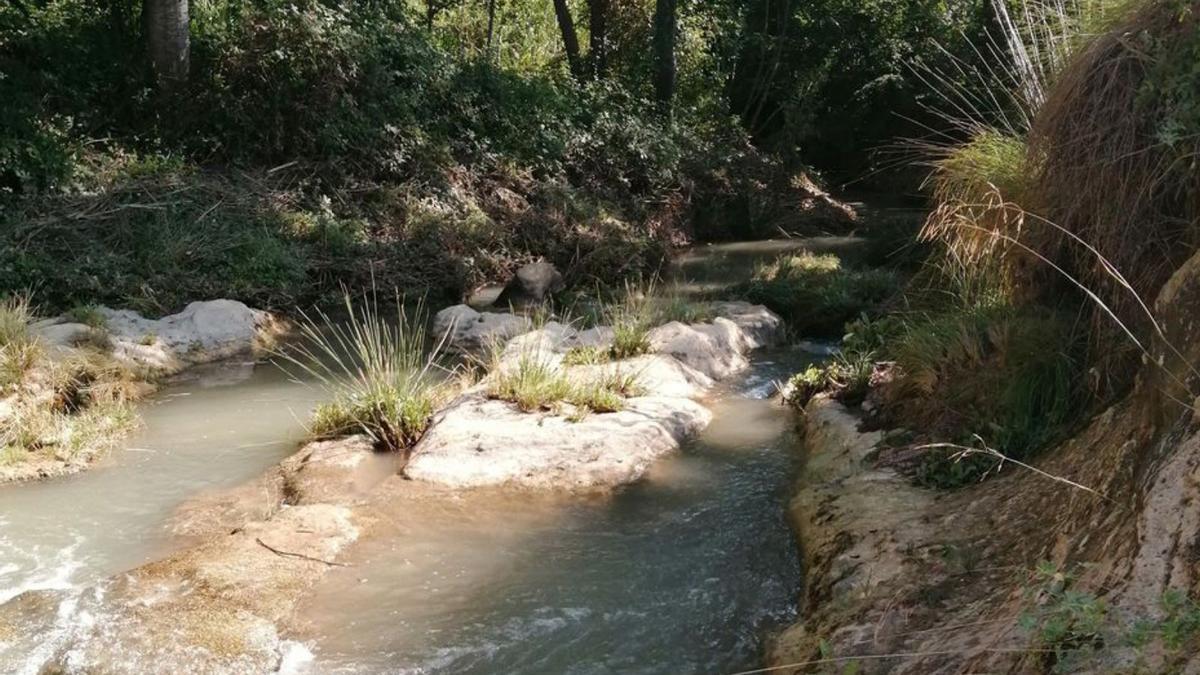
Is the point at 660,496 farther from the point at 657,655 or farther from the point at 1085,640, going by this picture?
the point at 1085,640

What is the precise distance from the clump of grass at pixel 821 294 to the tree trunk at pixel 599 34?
344 inches

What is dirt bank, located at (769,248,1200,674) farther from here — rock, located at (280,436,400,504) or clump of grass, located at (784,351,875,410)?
rock, located at (280,436,400,504)

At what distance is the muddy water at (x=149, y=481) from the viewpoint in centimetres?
493

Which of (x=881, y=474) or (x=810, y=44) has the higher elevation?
(x=810, y=44)

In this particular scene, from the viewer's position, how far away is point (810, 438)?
6207 millimetres

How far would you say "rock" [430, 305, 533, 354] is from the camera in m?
8.95

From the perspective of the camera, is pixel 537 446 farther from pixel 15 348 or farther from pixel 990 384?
pixel 15 348

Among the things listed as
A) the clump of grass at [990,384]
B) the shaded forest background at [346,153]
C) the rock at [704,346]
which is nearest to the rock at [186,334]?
the shaded forest background at [346,153]

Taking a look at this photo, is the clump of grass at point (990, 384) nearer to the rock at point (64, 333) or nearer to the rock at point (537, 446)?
the rock at point (537, 446)

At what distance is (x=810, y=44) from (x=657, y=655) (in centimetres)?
1825

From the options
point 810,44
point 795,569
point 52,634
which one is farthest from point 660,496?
point 810,44

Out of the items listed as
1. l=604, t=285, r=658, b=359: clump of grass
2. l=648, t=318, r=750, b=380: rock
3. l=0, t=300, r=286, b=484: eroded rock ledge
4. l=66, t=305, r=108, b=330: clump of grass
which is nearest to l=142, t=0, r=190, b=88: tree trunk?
l=0, t=300, r=286, b=484: eroded rock ledge

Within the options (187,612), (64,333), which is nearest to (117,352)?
(64,333)

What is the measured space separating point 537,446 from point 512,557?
1.13m
